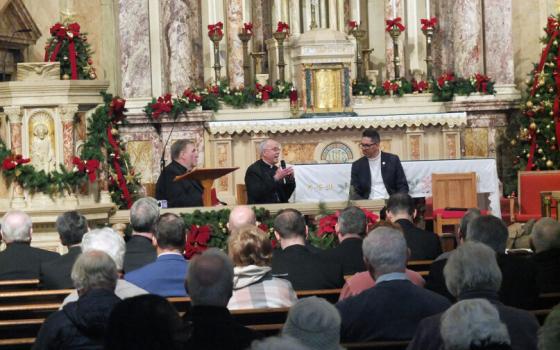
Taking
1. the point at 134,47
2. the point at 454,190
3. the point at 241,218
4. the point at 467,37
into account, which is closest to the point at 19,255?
the point at 241,218

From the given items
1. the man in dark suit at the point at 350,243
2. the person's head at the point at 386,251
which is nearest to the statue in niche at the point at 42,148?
the man in dark suit at the point at 350,243

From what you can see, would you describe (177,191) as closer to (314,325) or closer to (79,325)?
(79,325)

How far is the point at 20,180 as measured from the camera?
14633 mm

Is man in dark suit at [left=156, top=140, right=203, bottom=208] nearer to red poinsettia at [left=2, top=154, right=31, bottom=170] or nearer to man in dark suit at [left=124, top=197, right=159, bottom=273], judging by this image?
red poinsettia at [left=2, top=154, right=31, bottom=170]

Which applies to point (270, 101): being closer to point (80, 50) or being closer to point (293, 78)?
point (293, 78)

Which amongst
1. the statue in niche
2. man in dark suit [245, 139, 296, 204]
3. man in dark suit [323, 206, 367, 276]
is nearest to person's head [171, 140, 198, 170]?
man in dark suit [245, 139, 296, 204]

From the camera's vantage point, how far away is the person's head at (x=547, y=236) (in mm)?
8086

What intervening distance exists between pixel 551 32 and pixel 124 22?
5881 millimetres

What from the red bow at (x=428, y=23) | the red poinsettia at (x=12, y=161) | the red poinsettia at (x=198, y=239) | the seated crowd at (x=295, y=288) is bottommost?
the red poinsettia at (x=198, y=239)

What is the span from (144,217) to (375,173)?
207 inches

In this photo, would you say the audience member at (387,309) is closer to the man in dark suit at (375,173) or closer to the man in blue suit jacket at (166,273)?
the man in blue suit jacket at (166,273)

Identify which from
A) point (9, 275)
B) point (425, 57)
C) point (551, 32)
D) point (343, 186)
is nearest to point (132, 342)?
point (9, 275)

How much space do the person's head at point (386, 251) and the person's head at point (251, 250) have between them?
772 mm

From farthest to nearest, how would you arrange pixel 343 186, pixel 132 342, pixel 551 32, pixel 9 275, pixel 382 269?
pixel 551 32
pixel 343 186
pixel 9 275
pixel 382 269
pixel 132 342
